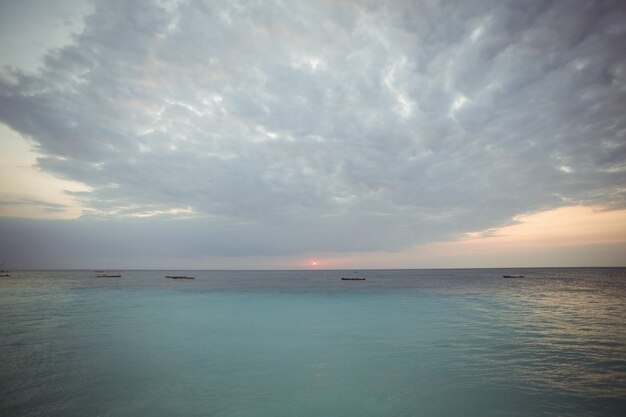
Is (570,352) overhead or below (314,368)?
overhead

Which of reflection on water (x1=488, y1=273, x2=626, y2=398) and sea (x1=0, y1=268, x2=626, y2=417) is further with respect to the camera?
reflection on water (x1=488, y1=273, x2=626, y2=398)

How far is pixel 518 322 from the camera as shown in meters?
24.8

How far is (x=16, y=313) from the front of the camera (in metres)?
29.0

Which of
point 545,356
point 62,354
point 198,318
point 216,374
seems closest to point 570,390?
point 545,356

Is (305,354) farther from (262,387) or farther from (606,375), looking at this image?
A: (606,375)

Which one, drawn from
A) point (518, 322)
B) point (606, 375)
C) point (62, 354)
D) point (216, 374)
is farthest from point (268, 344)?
point (518, 322)

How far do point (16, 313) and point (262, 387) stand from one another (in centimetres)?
3362

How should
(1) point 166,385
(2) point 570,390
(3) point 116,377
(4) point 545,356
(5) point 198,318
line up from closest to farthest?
(2) point 570,390, (1) point 166,385, (3) point 116,377, (4) point 545,356, (5) point 198,318

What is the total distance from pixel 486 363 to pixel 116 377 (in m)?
18.0

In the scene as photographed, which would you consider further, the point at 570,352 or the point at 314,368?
the point at 570,352

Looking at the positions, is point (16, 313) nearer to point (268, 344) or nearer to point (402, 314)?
point (268, 344)

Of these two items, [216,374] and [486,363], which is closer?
[216,374]

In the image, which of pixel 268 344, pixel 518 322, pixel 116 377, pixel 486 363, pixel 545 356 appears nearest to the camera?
pixel 116 377

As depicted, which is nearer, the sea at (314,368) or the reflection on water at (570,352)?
the sea at (314,368)
